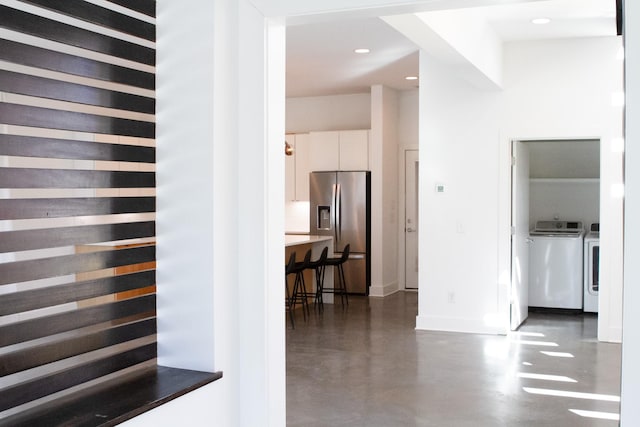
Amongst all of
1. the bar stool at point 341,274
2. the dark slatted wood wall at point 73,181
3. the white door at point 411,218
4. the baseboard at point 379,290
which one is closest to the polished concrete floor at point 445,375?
the bar stool at point 341,274

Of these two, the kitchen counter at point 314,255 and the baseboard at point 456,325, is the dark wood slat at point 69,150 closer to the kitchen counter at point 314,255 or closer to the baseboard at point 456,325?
the baseboard at point 456,325

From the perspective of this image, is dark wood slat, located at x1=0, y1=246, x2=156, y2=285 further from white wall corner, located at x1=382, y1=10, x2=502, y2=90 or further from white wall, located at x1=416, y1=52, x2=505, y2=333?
white wall, located at x1=416, y1=52, x2=505, y2=333

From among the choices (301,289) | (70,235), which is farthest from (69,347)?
(301,289)

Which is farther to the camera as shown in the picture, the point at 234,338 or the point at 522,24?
the point at 522,24

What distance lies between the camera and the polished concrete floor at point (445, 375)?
4430 mm

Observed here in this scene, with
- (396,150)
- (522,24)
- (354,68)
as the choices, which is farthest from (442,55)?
(396,150)

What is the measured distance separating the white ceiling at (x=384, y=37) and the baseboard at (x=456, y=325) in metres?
2.96

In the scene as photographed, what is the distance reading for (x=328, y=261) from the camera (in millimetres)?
8711

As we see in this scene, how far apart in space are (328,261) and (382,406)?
4.19 m

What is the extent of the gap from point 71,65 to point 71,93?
0.31 ft

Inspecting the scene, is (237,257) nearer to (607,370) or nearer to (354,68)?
(607,370)

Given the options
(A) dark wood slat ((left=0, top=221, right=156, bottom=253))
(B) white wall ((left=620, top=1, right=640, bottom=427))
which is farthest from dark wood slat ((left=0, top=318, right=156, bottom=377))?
(B) white wall ((left=620, top=1, right=640, bottom=427))

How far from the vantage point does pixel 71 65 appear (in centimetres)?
228

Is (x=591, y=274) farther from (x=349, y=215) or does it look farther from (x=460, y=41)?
(x=460, y=41)
